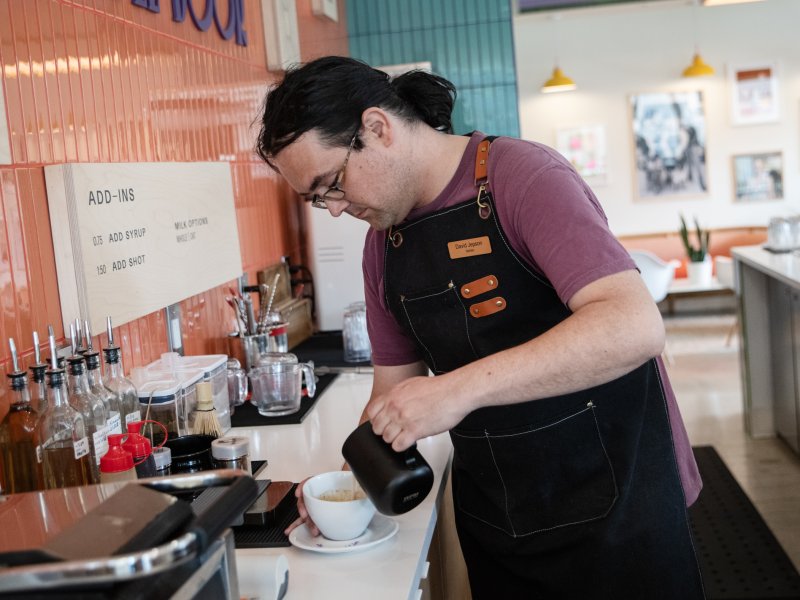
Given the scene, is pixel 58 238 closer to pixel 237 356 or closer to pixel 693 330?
pixel 237 356

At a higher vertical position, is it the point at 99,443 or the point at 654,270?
the point at 99,443

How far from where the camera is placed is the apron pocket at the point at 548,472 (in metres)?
1.73

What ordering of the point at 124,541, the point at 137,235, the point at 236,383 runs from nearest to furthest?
the point at 124,541 < the point at 137,235 < the point at 236,383

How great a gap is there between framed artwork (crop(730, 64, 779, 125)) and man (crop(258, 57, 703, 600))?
28.0 ft

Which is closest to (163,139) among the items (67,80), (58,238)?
(67,80)

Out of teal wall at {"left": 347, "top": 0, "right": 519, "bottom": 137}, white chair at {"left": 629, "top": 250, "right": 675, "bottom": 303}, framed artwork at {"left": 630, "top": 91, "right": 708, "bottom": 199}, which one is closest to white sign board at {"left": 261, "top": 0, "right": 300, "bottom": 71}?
teal wall at {"left": 347, "top": 0, "right": 519, "bottom": 137}

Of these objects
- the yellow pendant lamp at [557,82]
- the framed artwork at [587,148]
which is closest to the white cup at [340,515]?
the yellow pendant lamp at [557,82]

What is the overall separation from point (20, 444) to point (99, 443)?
14 cm

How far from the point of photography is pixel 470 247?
5.62ft

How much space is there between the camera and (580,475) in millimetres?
1743

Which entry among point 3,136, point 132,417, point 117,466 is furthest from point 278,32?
point 117,466

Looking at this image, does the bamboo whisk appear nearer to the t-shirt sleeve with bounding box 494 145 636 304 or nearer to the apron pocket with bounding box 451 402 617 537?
the apron pocket with bounding box 451 402 617 537

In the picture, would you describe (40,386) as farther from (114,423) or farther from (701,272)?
(701,272)

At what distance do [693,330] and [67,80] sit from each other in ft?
24.9
